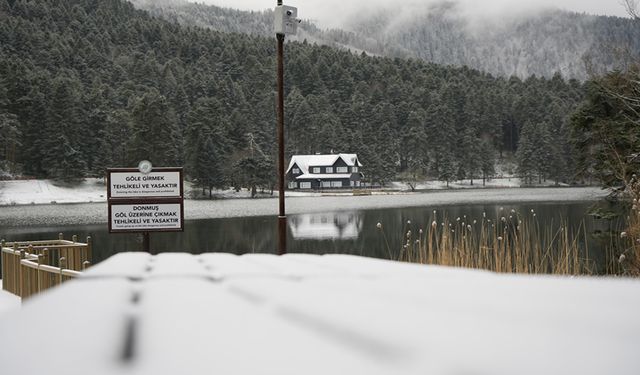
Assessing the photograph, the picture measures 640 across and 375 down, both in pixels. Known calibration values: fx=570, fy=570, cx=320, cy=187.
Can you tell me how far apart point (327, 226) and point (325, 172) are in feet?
159

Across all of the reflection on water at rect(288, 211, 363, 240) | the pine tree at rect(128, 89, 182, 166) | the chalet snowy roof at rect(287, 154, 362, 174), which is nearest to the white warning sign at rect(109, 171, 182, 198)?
the reflection on water at rect(288, 211, 363, 240)

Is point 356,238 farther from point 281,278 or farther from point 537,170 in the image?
point 537,170

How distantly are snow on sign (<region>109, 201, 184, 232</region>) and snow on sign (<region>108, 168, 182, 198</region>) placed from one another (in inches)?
5.6

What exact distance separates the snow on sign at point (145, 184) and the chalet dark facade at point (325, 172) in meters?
67.4

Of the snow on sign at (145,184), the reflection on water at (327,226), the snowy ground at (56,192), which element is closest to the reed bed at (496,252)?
the snow on sign at (145,184)

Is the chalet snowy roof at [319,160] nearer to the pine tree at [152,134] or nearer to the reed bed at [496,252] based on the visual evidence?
the pine tree at [152,134]

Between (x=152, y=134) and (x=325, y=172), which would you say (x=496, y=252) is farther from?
(x=325, y=172)

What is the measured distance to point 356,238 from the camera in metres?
23.0

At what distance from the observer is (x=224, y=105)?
8181 centimetres

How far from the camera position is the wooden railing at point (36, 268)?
678cm

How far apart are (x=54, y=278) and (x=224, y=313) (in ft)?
22.9

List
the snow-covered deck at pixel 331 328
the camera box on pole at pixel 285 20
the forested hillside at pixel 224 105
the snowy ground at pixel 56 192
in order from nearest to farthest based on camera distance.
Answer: the snow-covered deck at pixel 331 328 < the camera box on pole at pixel 285 20 < the snowy ground at pixel 56 192 < the forested hillside at pixel 224 105

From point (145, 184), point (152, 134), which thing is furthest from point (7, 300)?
point (152, 134)

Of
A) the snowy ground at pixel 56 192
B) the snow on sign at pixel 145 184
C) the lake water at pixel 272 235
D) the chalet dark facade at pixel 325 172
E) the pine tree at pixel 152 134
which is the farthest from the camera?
the chalet dark facade at pixel 325 172
